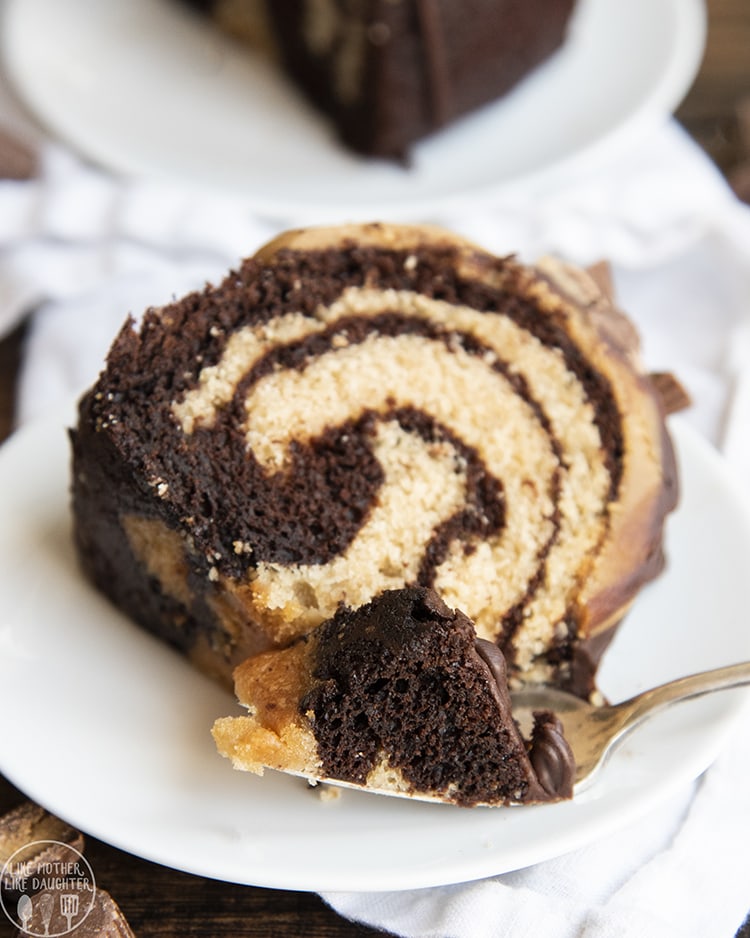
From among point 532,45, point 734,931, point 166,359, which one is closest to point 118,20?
point 532,45

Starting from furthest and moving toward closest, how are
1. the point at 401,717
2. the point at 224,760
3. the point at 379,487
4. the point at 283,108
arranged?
the point at 283,108
the point at 379,487
the point at 224,760
the point at 401,717

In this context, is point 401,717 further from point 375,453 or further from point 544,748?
point 375,453

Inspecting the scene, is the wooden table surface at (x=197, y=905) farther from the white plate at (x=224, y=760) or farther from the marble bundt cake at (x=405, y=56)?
the marble bundt cake at (x=405, y=56)

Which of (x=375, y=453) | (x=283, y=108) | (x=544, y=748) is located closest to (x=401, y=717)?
(x=544, y=748)

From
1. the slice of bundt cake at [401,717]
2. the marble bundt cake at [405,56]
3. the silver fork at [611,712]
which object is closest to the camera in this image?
the slice of bundt cake at [401,717]

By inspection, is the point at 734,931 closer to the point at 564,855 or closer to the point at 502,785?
the point at 564,855
